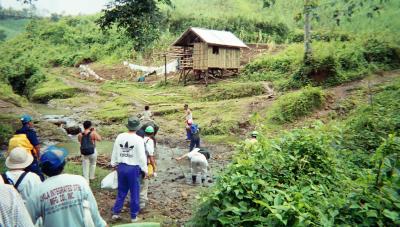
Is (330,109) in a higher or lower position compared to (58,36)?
lower

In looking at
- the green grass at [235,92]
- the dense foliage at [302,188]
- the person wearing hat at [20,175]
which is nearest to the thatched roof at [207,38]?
the green grass at [235,92]

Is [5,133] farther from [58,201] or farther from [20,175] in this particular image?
[58,201]

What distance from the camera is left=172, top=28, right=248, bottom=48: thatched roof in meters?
29.1

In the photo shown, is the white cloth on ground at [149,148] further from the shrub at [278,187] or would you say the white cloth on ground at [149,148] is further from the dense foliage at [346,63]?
the dense foliage at [346,63]

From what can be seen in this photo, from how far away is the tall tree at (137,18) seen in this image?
11594mm

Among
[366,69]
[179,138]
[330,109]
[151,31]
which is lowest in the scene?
[179,138]

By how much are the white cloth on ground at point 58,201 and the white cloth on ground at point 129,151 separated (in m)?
2.86

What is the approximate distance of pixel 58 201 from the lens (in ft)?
12.4

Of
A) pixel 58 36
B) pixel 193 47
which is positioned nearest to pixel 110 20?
pixel 193 47

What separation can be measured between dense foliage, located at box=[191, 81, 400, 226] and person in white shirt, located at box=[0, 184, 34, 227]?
2272 mm

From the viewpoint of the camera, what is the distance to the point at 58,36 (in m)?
59.4

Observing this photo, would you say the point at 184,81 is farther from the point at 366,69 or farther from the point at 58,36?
the point at 58,36

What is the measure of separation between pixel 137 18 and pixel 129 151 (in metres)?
6.27

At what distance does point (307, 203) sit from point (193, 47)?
27203 mm
